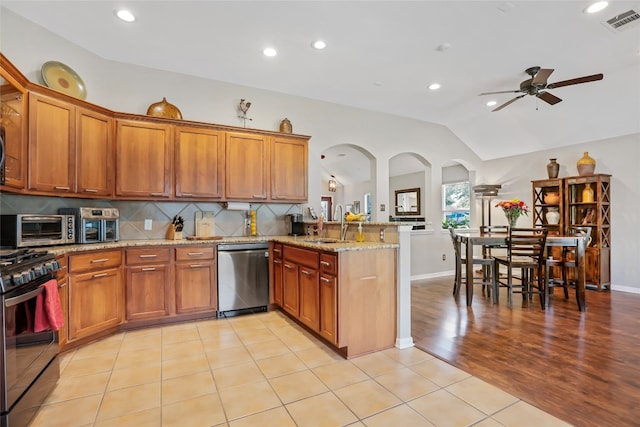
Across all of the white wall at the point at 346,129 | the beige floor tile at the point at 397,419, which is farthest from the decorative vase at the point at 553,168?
the beige floor tile at the point at 397,419

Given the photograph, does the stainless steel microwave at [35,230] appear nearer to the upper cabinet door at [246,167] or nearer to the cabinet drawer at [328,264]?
the upper cabinet door at [246,167]

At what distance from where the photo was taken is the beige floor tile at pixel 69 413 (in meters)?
1.78

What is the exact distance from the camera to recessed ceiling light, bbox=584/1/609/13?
2.69 metres

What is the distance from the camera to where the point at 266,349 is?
2.76 metres

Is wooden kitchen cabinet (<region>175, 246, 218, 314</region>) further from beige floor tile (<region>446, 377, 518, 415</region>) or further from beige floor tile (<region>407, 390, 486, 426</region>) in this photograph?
beige floor tile (<region>446, 377, 518, 415</region>)

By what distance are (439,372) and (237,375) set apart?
1475 millimetres

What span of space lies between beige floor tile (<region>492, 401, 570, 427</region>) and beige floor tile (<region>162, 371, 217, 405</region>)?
176 cm

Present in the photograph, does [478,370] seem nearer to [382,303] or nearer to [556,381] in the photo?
[556,381]

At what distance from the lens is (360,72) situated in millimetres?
3977

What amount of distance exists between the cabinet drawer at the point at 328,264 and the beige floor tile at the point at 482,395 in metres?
1.13

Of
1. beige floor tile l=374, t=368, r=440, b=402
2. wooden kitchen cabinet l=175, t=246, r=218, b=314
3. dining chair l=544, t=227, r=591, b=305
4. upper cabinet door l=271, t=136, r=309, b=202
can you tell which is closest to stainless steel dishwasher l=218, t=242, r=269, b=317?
wooden kitchen cabinet l=175, t=246, r=218, b=314

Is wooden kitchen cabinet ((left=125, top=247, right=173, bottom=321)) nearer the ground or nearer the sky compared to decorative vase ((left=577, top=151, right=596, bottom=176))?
nearer the ground

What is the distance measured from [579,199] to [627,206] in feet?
1.97

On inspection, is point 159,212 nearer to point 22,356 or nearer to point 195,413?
point 22,356
